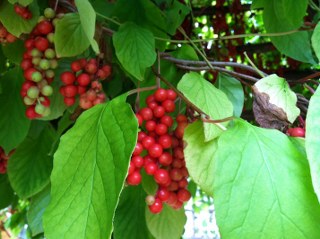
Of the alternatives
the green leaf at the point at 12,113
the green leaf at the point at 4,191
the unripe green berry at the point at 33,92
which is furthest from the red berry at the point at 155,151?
the green leaf at the point at 4,191

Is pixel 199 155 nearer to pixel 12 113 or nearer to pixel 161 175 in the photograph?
pixel 161 175

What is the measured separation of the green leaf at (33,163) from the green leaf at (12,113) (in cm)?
8

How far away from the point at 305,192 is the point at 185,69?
14.8 inches

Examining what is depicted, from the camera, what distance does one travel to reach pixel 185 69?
0.68 meters

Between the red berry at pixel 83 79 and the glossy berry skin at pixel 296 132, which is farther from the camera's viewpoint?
the red berry at pixel 83 79

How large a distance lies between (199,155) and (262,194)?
146mm

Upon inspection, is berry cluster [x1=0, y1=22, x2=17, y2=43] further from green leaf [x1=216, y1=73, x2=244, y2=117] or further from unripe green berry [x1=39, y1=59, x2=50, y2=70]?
green leaf [x1=216, y1=73, x2=244, y2=117]

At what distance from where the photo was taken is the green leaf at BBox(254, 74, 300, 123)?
1.48ft

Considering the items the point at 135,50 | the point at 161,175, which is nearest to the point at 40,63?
the point at 135,50

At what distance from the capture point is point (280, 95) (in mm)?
459

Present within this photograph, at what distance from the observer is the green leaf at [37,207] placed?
2.94 feet

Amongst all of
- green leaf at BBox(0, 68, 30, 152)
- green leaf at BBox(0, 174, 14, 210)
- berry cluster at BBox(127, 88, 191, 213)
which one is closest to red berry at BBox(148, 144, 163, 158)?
berry cluster at BBox(127, 88, 191, 213)

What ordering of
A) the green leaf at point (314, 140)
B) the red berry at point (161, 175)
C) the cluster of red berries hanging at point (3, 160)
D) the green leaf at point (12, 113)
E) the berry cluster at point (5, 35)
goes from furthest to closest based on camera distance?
the cluster of red berries hanging at point (3, 160), the green leaf at point (12, 113), the berry cluster at point (5, 35), the red berry at point (161, 175), the green leaf at point (314, 140)

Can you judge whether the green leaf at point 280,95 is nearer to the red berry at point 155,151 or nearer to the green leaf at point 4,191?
the red berry at point 155,151
